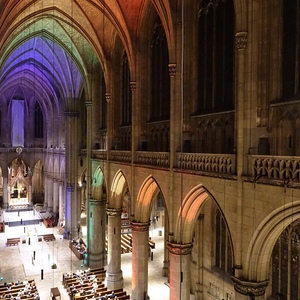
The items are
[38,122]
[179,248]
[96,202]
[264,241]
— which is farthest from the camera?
[38,122]

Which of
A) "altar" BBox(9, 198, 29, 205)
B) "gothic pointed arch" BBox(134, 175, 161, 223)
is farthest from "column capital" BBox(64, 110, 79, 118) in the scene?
"altar" BBox(9, 198, 29, 205)

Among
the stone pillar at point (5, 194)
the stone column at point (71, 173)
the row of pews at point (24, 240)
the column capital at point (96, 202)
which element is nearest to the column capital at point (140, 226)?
the column capital at point (96, 202)

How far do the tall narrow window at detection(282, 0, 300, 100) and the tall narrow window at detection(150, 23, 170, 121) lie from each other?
651 cm

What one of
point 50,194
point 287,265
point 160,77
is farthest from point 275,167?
point 50,194

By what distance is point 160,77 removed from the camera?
15.5 meters

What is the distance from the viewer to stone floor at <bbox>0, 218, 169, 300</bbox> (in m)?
19.6

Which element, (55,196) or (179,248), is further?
(55,196)

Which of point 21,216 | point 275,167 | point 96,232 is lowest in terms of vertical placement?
point 21,216

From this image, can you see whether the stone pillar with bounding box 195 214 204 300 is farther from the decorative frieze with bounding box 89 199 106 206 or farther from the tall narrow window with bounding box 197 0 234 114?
the decorative frieze with bounding box 89 199 106 206

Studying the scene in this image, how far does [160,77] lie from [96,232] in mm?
12679

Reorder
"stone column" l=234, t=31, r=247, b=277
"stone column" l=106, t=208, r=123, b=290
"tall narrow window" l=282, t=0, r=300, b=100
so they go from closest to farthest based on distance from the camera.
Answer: "tall narrow window" l=282, t=0, r=300, b=100
"stone column" l=234, t=31, r=247, b=277
"stone column" l=106, t=208, r=123, b=290

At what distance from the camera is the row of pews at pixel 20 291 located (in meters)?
16.9

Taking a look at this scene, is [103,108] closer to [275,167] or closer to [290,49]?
[290,49]

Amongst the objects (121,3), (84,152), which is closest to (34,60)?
(84,152)
